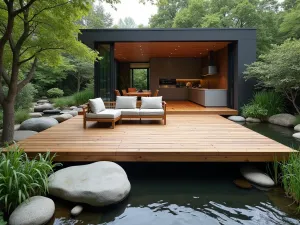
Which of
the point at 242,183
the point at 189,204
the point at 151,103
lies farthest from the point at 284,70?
the point at 189,204

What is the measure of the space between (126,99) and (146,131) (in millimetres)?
2127

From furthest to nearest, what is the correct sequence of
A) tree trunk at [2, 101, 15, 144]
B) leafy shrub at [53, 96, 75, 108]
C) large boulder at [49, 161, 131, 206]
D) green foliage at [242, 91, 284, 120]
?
leafy shrub at [53, 96, 75, 108] < green foliage at [242, 91, 284, 120] < tree trunk at [2, 101, 15, 144] < large boulder at [49, 161, 131, 206]

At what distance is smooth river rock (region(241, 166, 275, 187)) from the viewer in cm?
424

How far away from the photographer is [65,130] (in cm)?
675

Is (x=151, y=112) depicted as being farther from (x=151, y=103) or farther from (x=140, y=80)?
(x=140, y=80)

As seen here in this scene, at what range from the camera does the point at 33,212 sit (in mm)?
3133

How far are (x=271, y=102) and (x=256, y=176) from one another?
276 inches

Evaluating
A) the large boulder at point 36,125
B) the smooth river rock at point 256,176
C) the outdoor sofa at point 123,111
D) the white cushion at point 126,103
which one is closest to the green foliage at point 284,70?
the outdoor sofa at point 123,111

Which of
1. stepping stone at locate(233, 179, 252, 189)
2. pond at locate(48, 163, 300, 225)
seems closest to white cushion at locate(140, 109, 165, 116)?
pond at locate(48, 163, 300, 225)

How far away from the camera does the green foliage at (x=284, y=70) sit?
29.7ft

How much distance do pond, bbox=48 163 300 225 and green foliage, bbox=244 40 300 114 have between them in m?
5.48

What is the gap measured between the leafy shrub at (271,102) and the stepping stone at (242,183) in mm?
6882

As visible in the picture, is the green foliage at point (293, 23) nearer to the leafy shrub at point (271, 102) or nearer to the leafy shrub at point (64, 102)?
the leafy shrub at point (271, 102)

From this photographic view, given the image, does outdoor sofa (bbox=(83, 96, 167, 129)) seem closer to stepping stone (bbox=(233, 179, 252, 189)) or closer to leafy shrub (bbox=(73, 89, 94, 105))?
stepping stone (bbox=(233, 179, 252, 189))
